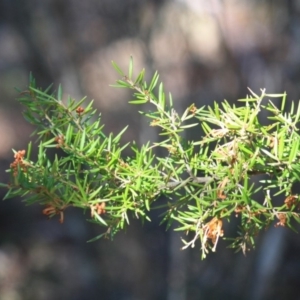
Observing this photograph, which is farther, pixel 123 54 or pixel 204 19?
pixel 123 54

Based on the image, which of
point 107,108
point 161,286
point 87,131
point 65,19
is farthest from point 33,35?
point 87,131

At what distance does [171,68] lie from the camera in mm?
3350

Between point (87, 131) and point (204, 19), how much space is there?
107 inches

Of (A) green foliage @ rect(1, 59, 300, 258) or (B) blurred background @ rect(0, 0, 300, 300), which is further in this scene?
(B) blurred background @ rect(0, 0, 300, 300)

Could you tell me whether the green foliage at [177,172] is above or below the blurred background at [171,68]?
below

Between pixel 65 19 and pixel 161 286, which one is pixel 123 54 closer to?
pixel 65 19

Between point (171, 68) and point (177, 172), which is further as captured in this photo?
point (171, 68)

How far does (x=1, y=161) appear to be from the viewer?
622cm

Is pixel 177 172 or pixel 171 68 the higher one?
pixel 171 68

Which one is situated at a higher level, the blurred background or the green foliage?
the blurred background

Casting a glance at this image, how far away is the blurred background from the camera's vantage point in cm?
321

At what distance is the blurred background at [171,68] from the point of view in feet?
10.5

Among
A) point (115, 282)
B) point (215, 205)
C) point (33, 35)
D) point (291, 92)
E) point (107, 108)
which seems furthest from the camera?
point (107, 108)

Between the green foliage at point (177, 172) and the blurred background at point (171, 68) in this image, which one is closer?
the green foliage at point (177, 172)
